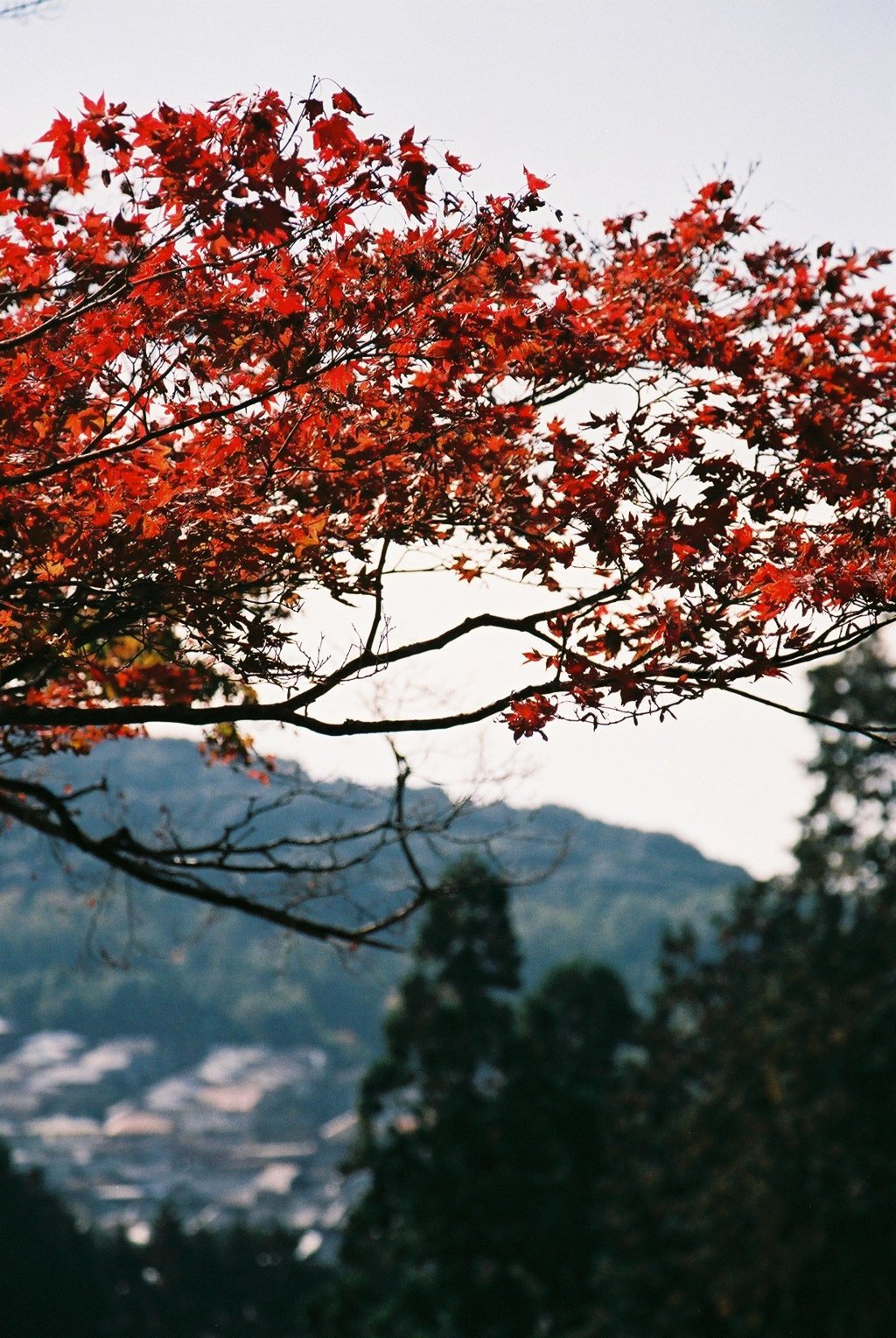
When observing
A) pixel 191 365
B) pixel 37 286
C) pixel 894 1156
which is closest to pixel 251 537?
pixel 191 365

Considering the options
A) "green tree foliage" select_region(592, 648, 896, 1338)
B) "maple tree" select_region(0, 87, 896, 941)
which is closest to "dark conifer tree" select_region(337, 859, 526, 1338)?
"green tree foliage" select_region(592, 648, 896, 1338)

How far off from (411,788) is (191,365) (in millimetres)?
2986

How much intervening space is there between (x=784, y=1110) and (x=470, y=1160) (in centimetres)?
648

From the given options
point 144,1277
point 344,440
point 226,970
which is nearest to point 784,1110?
point 344,440

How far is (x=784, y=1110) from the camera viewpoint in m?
20.8

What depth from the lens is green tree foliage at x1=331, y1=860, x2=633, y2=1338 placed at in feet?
76.3

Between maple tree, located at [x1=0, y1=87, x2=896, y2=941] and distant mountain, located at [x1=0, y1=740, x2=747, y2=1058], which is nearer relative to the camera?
maple tree, located at [x1=0, y1=87, x2=896, y2=941]

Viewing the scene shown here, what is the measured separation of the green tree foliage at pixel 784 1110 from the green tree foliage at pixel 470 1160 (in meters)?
1.18

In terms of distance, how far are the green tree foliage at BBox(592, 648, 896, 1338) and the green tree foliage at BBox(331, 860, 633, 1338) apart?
1.18 metres

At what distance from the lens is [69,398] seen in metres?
4.62

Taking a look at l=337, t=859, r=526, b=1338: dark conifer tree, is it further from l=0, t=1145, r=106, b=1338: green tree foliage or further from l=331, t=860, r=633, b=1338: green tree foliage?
l=0, t=1145, r=106, b=1338: green tree foliage

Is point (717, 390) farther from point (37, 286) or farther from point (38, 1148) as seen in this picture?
point (38, 1148)

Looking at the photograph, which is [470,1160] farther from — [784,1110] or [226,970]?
[226,970]

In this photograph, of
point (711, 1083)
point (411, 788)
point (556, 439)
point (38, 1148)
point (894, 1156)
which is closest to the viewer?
point (556, 439)
